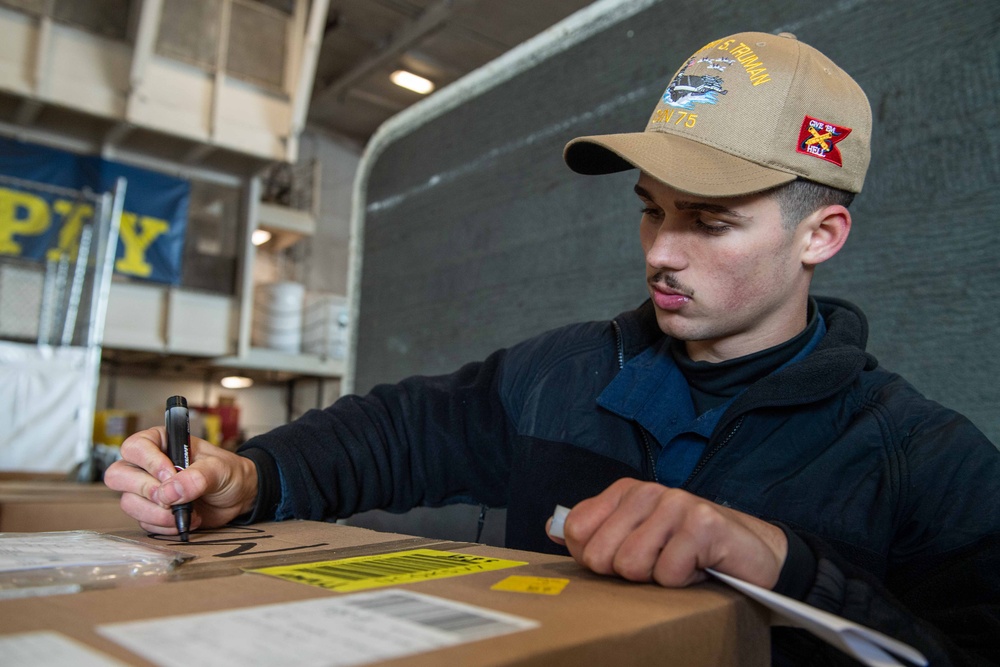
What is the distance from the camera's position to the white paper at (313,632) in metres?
0.26

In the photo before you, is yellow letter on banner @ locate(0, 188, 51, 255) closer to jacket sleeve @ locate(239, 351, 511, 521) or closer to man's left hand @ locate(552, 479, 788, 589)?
jacket sleeve @ locate(239, 351, 511, 521)

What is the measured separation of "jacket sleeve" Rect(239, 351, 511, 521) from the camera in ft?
2.90

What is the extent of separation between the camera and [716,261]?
30.0 inches

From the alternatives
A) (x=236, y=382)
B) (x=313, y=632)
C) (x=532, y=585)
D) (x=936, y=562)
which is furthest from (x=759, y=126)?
(x=236, y=382)

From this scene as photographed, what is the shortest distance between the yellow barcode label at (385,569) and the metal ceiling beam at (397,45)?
21.2ft

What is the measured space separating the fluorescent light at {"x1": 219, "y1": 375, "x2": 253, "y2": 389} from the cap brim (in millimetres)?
7442

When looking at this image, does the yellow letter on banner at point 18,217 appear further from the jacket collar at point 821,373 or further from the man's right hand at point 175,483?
the jacket collar at point 821,373

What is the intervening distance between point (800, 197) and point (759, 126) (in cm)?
9

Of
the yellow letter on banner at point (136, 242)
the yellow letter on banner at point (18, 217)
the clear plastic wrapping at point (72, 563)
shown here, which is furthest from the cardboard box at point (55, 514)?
the yellow letter on banner at point (136, 242)

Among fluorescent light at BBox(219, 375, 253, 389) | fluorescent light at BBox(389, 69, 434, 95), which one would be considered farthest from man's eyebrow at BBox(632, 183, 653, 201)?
fluorescent light at BBox(219, 375, 253, 389)

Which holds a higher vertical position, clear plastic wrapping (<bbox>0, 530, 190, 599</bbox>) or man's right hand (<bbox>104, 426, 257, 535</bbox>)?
man's right hand (<bbox>104, 426, 257, 535</bbox>)

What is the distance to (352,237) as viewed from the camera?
1.88m

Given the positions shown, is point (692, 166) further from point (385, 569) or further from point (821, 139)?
point (385, 569)

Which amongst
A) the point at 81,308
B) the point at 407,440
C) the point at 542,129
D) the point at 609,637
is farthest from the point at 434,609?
the point at 81,308
